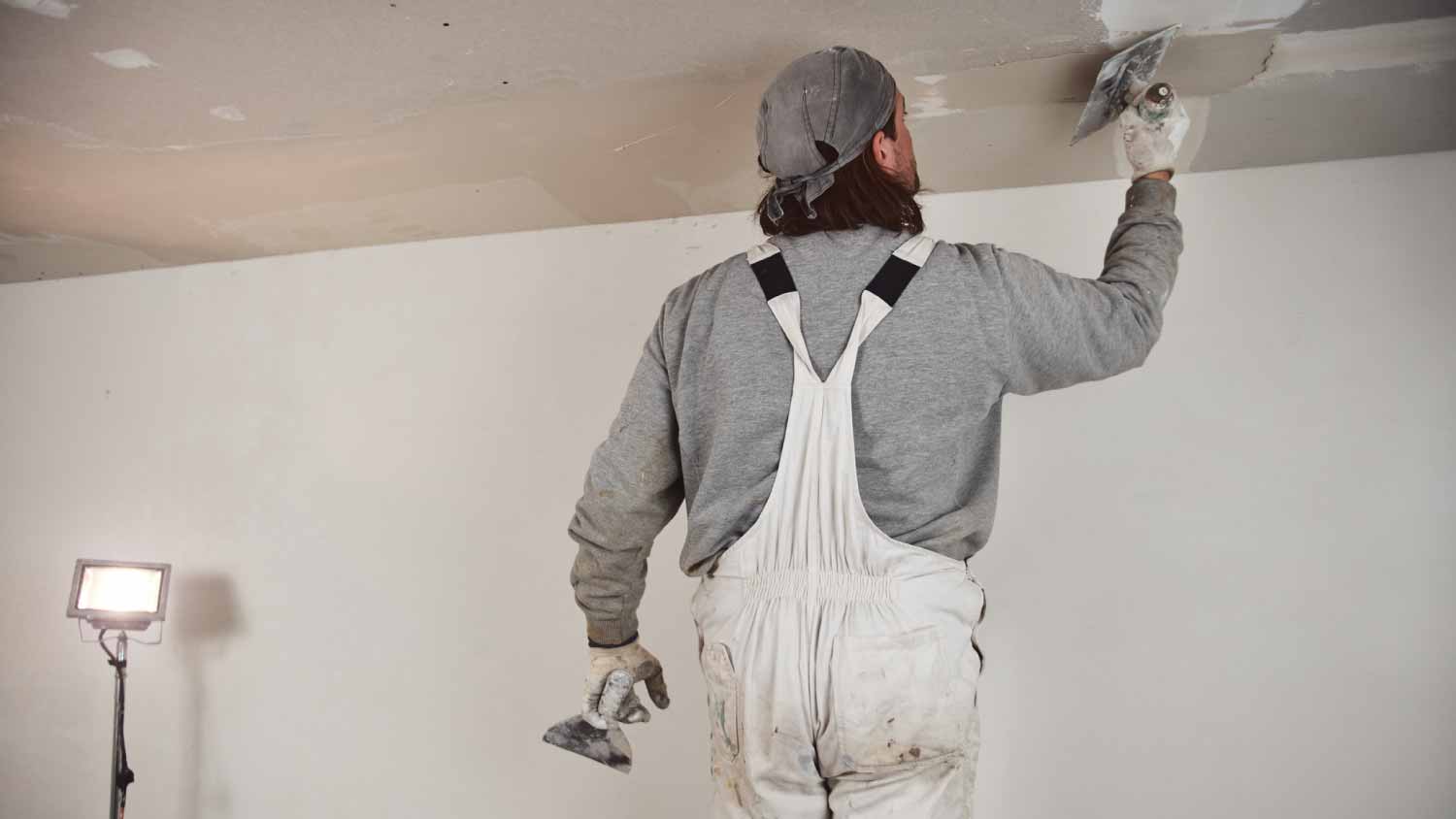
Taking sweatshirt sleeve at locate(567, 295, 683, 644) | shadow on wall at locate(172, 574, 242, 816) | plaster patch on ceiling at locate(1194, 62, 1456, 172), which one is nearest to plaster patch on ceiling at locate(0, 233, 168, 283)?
shadow on wall at locate(172, 574, 242, 816)

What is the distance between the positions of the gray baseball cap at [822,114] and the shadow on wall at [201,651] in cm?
217

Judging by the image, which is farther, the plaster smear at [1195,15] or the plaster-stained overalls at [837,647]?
the plaster smear at [1195,15]

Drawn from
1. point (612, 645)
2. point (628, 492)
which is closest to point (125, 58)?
point (628, 492)

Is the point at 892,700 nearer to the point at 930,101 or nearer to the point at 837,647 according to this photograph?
the point at 837,647

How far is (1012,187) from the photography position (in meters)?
2.17

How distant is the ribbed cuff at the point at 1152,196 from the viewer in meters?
1.49

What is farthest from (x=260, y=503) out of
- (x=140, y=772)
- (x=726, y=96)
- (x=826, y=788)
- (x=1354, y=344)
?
(x=1354, y=344)

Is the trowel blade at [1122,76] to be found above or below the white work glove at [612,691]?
above

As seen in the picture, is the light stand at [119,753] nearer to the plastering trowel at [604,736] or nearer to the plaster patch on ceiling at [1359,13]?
the plastering trowel at [604,736]

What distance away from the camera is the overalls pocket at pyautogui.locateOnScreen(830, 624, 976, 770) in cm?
123

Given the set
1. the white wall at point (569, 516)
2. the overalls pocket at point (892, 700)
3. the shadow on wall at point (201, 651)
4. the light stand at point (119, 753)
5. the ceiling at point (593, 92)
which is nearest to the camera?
the overalls pocket at point (892, 700)

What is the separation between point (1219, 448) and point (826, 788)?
113 centimetres

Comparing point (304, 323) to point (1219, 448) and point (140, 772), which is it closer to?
point (140, 772)

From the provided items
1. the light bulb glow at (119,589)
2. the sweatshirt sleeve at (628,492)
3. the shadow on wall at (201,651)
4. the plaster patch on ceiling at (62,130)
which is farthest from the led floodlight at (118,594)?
the sweatshirt sleeve at (628,492)
